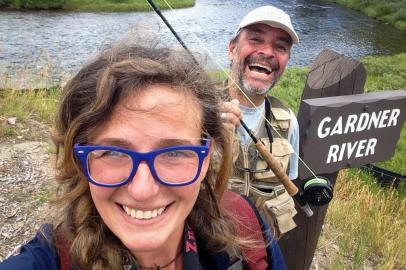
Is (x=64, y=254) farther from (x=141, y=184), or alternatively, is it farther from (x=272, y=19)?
(x=272, y=19)

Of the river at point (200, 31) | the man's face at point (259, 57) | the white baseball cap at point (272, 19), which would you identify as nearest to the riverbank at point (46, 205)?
the man's face at point (259, 57)

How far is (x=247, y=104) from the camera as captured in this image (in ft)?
8.20

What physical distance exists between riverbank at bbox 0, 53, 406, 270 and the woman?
1791mm

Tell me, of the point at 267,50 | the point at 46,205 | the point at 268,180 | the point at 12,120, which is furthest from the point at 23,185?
the point at 267,50

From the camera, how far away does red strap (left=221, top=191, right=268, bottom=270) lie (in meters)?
1.63

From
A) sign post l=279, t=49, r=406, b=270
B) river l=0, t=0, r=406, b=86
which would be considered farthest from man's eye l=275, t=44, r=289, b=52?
river l=0, t=0, r=406, b=86

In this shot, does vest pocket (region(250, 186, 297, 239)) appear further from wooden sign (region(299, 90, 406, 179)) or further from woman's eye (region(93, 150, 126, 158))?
woman's eye (region(93, 150, 126, 158))

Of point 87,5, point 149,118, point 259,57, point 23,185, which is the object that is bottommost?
point 87,5

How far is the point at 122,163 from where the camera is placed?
4.14 feet

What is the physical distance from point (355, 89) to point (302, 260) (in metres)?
1.14

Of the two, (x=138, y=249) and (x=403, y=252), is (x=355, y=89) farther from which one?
(x=403, y=252)

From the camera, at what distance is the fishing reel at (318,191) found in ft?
7.22

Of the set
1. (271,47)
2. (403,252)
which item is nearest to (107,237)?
(271,47)

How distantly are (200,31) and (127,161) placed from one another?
21.6 meters
